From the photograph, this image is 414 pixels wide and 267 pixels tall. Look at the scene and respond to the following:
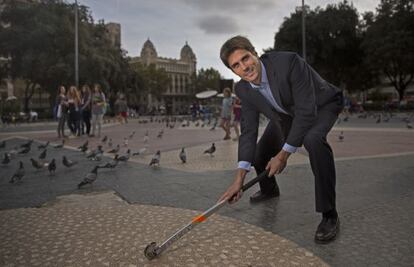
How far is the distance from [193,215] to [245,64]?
158cm

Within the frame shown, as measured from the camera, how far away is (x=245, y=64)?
3037 millimetres

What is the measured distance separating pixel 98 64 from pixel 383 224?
36.4 m

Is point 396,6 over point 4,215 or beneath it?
over

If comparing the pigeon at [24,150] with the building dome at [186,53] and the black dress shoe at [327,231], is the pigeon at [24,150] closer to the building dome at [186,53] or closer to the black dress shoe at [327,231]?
the black dress shoe at [327,231]

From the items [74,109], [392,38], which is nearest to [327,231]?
[74,109]

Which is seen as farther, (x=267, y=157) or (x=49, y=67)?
(x=49, y=67)

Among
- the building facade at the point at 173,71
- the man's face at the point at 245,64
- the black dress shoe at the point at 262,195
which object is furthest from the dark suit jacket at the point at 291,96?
the building facade at the point at 173,71

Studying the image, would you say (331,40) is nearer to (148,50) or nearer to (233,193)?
(233,193)

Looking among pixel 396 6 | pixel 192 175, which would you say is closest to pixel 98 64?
pixel 396 6

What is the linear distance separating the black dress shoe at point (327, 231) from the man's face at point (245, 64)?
1.30 m

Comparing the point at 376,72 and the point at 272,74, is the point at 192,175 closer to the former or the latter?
the point at 272,74

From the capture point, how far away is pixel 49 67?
36.1 metres

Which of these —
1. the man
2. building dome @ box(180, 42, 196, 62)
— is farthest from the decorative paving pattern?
building dome @ box(180, 42, 196, 62)

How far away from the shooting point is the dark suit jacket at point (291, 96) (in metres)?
3.05
